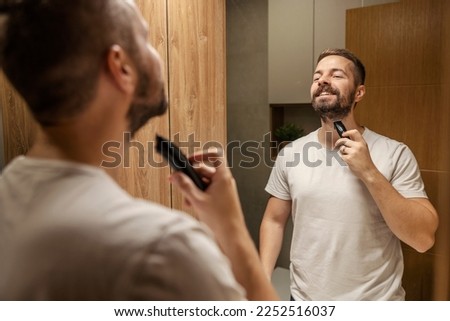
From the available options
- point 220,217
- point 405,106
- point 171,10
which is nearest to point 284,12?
point 171,10

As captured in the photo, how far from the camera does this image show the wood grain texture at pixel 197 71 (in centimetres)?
90

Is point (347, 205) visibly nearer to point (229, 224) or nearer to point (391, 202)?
point (391, 202)

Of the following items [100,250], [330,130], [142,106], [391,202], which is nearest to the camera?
[100,250]

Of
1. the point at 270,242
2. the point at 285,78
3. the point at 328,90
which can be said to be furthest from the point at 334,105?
the point at 270,242

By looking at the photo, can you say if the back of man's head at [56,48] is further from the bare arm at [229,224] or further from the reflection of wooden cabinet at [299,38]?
the reflection of wooden cabinet at [299,38]

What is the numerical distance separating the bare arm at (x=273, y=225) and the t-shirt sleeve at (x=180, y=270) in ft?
1.77

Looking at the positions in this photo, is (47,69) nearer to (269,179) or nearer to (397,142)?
(269,179)

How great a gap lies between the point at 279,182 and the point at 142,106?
511mm

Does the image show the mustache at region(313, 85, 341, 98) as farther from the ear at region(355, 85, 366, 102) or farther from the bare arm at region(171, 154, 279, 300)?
the bare arm at region(171, 154, 279, 300)

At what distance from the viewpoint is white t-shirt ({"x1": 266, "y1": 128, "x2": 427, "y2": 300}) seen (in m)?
0.80

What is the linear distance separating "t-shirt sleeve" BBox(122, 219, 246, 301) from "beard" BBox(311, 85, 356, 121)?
584 millimetres

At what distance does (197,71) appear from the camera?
924 millimetres
